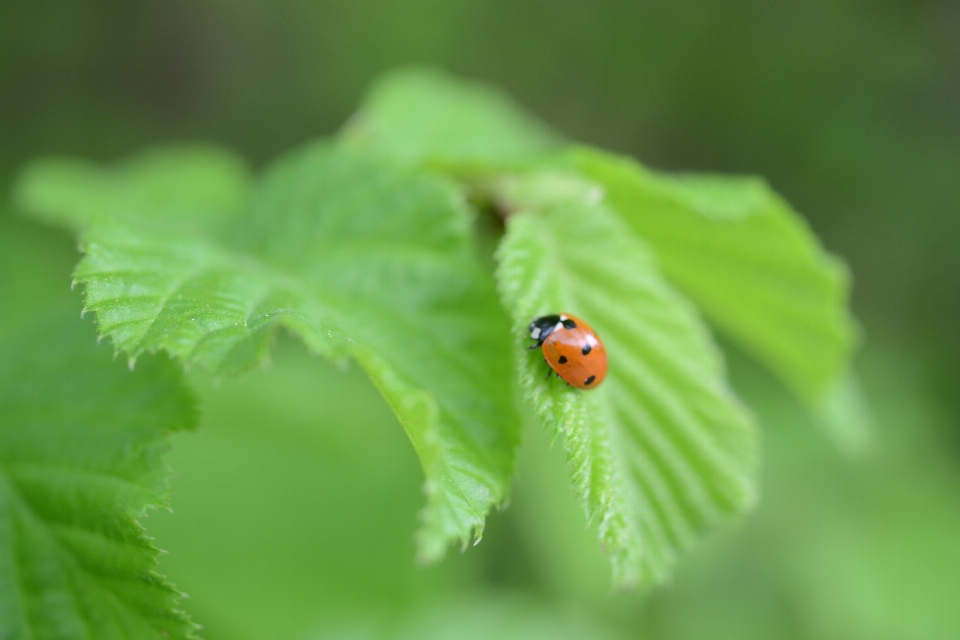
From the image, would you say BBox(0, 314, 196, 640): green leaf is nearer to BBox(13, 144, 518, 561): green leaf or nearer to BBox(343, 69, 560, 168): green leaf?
BBox(13, 144, 518, 561): green leaf

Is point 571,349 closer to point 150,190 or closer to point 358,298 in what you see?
point 358,298

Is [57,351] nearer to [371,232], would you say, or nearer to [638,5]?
[371,232]

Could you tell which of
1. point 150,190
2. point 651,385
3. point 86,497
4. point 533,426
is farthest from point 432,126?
point 533,426

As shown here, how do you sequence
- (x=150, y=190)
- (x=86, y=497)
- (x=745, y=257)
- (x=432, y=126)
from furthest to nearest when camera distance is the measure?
1. (x=150, y=190)
2. (x=432, y=126)
3. (x=745, y=257)
4. (x=86, y=497)

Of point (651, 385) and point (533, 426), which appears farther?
point (533, 426)

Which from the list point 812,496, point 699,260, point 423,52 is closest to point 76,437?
point 699,260

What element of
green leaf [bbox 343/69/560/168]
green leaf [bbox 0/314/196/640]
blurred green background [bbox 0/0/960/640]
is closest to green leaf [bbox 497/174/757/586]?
green leaf [bbox 343/69/560/168]
